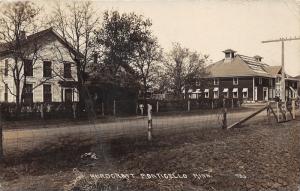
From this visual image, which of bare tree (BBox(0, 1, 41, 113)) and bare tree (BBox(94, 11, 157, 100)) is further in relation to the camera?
bare tree (BBox(94, 11, 157, 100))

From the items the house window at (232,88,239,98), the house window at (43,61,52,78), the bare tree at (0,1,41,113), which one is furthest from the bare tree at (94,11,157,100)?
the house window at (232,88,239,98)

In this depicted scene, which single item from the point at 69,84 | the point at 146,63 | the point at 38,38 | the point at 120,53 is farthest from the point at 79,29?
the point at 146,63

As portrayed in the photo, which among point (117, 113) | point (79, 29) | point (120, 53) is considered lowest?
point (117, 113)


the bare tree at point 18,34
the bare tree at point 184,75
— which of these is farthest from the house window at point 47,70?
the bare tree at point 184,75

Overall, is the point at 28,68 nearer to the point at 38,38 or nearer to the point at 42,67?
the point at 42,67

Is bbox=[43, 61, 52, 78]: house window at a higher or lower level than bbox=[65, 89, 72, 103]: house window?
higher

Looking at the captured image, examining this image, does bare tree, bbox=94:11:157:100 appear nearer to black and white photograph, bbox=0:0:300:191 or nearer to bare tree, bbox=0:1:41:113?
black and white photograph, bbox=0:0:300:191
